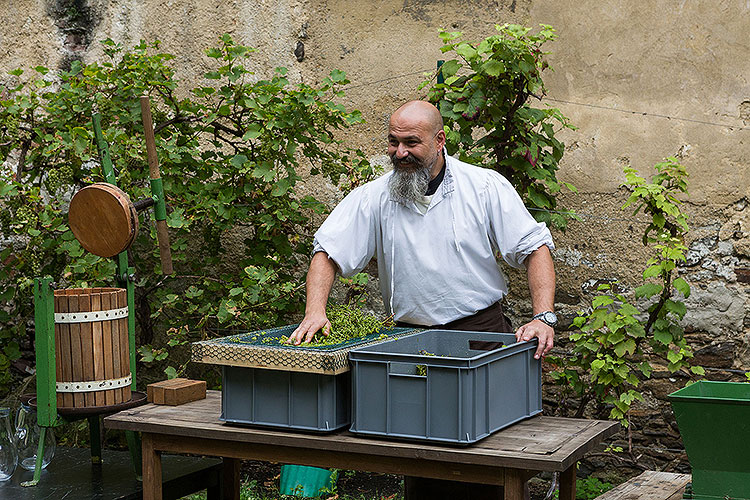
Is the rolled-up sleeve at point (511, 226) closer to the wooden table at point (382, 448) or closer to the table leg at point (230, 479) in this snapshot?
the wooden table at point (382, 448)

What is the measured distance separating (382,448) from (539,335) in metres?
0.75

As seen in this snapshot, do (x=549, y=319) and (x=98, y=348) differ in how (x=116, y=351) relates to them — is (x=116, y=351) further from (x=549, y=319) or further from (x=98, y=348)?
(x=549, y=319)

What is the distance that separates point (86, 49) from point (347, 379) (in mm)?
4010

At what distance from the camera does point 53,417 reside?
3730 mm

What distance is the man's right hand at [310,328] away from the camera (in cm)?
321

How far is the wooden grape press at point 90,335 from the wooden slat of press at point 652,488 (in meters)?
2.00

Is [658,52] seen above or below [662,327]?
above

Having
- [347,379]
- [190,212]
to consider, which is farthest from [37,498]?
[190,212]

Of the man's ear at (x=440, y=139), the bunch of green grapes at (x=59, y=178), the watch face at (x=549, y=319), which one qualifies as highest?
the man's ear at (x=440, y=139)

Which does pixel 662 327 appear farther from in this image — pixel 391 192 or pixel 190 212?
pixel 190 212

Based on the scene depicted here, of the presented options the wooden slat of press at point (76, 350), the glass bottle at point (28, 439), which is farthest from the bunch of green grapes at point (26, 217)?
the wooden slat of press at point (76, 350)

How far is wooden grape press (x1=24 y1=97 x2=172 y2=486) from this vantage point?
3.71 meters

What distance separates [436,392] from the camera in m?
2.86

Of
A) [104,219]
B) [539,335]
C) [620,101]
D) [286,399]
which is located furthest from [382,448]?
[620,101]
